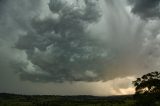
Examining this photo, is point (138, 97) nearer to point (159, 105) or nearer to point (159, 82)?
point (159, 82)

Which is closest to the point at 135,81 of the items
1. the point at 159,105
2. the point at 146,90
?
the point at 146,90

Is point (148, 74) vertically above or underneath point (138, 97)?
above

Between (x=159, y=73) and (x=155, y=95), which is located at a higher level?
(x=159, y=73)

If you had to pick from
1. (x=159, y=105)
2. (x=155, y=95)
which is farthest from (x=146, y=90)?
(x=159, y=105)

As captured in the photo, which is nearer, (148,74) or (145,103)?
(145,103)

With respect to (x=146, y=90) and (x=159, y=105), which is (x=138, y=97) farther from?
(x=159, y=105)

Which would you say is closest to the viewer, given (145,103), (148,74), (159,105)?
(145,103)

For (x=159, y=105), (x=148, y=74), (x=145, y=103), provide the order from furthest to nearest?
(x=159, y=105) → (x=148, y=74) → (x=145, y=103)

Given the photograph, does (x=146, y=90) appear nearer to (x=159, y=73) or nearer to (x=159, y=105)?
(x=159, y=73)
